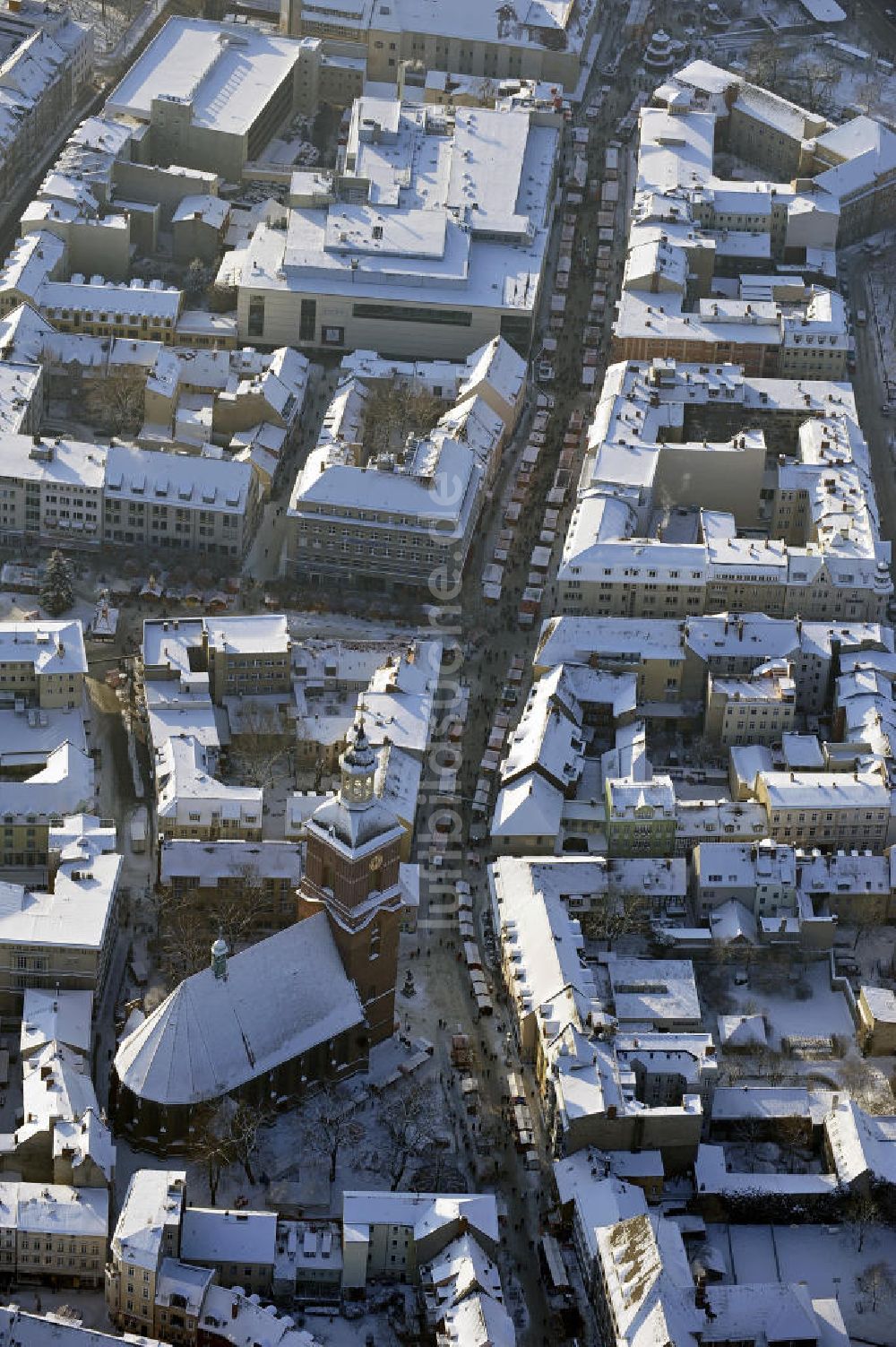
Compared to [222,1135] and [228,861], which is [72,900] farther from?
[222,1135]

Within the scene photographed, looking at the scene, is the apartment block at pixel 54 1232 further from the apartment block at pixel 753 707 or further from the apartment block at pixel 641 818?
the apartment block at pixel 753 707

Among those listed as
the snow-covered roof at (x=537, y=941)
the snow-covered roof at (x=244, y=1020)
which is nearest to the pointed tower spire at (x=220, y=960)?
the snow-covered roof at (x=244, y=1020)

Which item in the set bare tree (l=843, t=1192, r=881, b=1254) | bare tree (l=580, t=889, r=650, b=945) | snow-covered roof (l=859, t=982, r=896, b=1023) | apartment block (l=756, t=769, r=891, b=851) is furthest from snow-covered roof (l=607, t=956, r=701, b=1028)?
bare tree (l=843, t=1192, r=881, b=1254)

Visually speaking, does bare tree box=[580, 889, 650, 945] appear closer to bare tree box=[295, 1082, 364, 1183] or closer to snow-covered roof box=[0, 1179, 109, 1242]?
bare tree box=[295, 1082, 364, 1183]

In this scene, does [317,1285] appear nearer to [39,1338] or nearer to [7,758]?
[39,1338]

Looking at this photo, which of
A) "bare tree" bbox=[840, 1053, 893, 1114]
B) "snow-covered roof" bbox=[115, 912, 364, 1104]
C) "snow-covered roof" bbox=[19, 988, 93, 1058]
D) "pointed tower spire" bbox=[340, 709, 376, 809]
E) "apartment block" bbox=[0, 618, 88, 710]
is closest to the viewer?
"pointed tower spire" bbox=[340, 709, 376, 809]

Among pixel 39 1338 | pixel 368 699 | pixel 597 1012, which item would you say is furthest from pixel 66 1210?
pixel 368 699

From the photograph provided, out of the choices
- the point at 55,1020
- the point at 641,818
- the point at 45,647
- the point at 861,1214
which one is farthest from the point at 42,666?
the point at 861,1214
